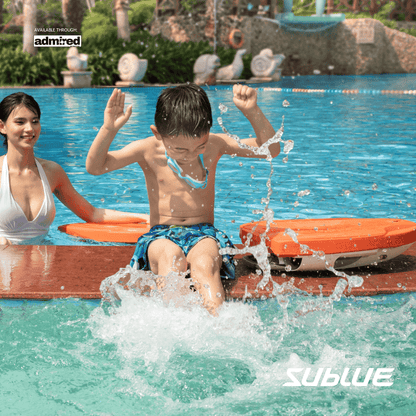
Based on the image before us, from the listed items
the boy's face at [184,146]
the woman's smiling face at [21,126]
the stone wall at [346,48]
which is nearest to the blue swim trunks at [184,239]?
the boy's face at [184,146]

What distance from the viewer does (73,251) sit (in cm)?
351

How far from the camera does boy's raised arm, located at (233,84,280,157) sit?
9.15ft

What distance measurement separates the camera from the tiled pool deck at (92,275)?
9.45 feet

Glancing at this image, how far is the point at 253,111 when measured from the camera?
282 centimetres

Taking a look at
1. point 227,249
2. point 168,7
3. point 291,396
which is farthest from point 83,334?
point 168,7

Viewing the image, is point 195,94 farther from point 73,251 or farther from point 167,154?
point 73,251

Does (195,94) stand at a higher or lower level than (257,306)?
higher

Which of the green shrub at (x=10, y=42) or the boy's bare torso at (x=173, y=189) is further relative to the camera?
the green shrub at (x=10, y=42)

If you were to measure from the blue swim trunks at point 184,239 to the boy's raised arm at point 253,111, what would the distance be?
53 cm

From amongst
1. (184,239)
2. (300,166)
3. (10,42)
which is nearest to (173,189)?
(184,239)

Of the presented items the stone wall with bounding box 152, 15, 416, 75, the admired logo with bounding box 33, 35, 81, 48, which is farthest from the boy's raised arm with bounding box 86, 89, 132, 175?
the stone wall with bounding box 152, 15, 416, 75

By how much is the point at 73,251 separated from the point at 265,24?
25.3 meters

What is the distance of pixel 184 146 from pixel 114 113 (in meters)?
0.40

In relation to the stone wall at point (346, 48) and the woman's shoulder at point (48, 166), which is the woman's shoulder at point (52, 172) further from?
the stone wall at point (346, 48)
